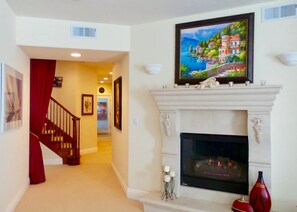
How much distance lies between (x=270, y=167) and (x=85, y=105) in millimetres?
5648

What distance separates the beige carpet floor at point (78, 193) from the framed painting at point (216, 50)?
2014mm

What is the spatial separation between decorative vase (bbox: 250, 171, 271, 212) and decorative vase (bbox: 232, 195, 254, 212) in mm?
71

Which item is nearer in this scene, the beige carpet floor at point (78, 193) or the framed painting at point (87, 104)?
the beige carpet floor at point (78, 193)

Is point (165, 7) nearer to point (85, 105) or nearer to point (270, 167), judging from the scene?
point (270, 167)

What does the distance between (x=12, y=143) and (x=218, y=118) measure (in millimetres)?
2757

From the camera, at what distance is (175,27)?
11.7 ft

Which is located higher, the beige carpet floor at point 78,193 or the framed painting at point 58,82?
the framed painting at point 58,82

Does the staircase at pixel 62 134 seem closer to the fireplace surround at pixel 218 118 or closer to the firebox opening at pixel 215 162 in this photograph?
the fireplace surround at pixel 218 118

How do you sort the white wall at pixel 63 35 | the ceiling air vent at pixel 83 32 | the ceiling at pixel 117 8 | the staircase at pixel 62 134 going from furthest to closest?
1. the staircase at pixel 62 134
2. the ceiling air vent at pixel 83 32
3. the white wall at pixel 63 35
4. the ceiling at pixel 117 8

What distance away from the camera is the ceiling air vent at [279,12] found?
2914 millimetres

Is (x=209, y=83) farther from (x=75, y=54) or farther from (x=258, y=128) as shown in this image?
(x=75, y=54)

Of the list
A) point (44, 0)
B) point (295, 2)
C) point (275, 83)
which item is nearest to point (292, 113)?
point (275, 83)

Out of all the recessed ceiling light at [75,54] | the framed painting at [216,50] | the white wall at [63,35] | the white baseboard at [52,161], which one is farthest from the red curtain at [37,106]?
the framed painting at [216,50]

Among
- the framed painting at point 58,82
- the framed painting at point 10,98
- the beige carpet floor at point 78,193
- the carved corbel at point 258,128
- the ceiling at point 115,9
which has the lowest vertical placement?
the beige carpet floor at point 78,193
